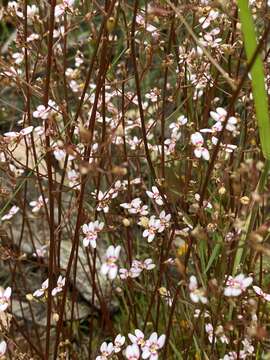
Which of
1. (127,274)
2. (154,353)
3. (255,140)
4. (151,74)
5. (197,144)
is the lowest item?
(154,353)

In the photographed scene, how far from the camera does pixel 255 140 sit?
7.09ft

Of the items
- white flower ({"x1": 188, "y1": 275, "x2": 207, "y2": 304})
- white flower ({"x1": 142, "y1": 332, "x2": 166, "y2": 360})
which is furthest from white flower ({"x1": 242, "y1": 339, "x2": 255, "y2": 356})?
white flower ({"x1": 188, "y1": 275, "x2": 207, "y2": 304})

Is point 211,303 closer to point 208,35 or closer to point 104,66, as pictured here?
point 104,66

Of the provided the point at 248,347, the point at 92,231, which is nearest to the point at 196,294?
the point at 92,231

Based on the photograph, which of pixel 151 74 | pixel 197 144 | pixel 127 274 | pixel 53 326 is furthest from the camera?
pixel 151 74

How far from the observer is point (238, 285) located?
147 cm

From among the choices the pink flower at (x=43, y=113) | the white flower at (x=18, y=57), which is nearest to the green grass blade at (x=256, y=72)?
the pink flower at (x=43, y=113)

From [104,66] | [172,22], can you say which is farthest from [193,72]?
[104,66]

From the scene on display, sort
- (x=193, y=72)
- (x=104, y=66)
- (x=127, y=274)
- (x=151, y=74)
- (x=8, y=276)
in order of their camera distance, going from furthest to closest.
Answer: (x=151, y=74)
(x=8, y=276)
(x=193, y=72)
(x=127, y=274)
(x=104, y=66)

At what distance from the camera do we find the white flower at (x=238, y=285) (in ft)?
4.66

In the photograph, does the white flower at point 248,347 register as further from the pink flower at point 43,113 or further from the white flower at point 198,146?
the pink flower at point 43,113

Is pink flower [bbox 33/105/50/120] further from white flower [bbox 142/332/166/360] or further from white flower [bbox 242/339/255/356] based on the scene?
white flower [bbox 242/339/255/356]

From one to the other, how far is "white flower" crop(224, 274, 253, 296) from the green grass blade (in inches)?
13.0

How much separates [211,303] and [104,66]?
2.03 feet
